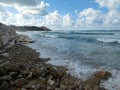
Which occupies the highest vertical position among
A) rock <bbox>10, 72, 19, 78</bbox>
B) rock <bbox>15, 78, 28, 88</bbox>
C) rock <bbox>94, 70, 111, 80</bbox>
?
rock <bbox>10, 72, 19, 78</bbox>

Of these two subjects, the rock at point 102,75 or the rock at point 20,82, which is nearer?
the rock at point 20,82

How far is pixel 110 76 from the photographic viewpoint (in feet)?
35.9

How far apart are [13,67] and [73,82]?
3194 millimetres

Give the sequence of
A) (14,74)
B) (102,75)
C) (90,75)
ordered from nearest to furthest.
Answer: (14,74), (102,75), (90,75)

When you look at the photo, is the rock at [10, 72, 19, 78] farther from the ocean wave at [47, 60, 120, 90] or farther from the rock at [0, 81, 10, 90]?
the ocean wave at [47, 60, 120, 90]

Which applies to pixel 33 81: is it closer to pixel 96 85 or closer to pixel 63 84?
pixel 63 84

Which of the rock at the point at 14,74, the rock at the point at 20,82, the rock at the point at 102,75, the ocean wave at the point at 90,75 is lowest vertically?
the ocean wave at the point at 90,75

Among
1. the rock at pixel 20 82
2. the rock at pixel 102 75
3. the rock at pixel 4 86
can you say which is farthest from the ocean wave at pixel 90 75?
the rock at pixel 4 86

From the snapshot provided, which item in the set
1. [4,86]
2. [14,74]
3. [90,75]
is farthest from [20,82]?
[90,75]

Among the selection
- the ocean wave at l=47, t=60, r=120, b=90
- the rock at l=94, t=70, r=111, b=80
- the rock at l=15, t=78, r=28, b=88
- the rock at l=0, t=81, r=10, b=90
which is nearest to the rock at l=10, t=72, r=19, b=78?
the rock at l=15, t=78, r=28, b=88

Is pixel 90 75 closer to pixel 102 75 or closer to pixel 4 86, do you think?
pixel 102 75

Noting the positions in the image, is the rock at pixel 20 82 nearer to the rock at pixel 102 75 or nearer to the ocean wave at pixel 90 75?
the ocean wave at pixel 90 75

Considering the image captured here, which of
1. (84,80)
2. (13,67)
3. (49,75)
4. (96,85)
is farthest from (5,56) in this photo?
(96,85)

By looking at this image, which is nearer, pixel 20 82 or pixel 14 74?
pixel 20 82
